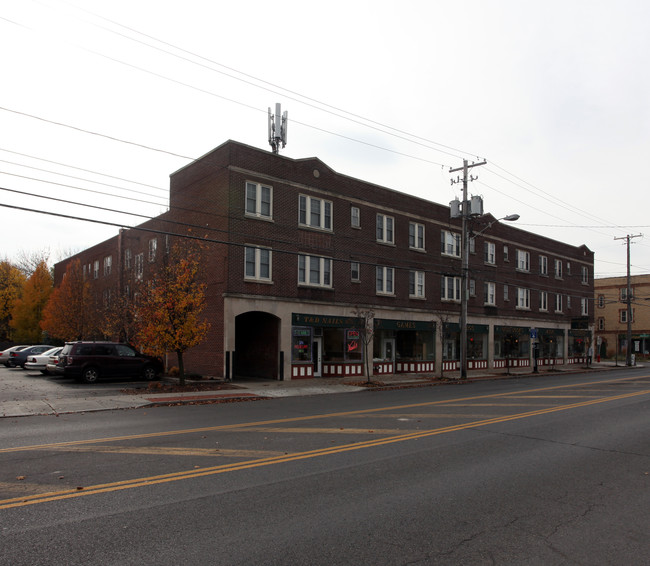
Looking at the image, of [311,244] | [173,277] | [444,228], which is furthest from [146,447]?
[444,228]

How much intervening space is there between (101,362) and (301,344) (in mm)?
9325

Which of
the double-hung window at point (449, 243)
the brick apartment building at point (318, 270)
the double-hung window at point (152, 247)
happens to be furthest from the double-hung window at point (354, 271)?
the double-hung window at point (152, 247)

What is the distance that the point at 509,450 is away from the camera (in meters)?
8.87

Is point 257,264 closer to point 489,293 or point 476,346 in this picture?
point 476,346

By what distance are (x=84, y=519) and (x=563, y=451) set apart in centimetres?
777

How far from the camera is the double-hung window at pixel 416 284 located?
3170 centimetres

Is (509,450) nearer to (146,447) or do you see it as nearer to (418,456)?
Answer: (418,456)

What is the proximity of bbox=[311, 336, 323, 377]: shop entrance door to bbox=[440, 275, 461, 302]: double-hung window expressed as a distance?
1143cm

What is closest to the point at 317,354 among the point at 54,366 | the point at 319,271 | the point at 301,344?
the point at 301,344

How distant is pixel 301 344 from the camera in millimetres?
25406

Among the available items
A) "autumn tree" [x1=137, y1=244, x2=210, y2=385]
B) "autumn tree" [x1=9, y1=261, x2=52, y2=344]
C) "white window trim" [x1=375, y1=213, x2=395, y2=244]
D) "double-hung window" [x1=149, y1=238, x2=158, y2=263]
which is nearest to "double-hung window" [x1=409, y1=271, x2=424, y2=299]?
"white window trim" [x1=375, y1=213, x2=395, y2=244]

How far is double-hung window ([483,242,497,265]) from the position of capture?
1511 inches

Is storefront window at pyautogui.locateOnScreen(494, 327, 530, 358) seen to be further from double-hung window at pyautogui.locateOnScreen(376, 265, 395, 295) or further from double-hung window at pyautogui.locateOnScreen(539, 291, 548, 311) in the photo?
double-hung window at pyautogui.locateOnScreen(376, 265, 395, 295)

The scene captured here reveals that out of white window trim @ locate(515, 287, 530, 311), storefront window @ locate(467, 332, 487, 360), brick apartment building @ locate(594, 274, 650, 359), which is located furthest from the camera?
brick apartment building @ locate(594, 274, 650, 359)
